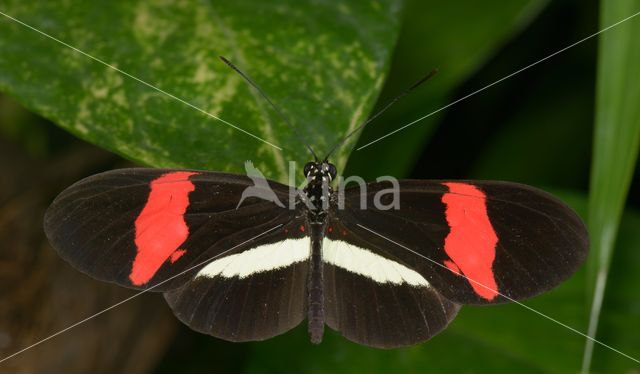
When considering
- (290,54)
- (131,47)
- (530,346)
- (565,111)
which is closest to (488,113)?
(565,111)

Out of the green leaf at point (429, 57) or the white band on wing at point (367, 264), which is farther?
the green leaf at point (429, 57)

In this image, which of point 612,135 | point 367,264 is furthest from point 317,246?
point 612,135

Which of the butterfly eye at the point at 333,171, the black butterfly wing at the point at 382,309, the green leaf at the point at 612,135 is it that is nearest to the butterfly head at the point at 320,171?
the butterfly eye at the point at 333,171

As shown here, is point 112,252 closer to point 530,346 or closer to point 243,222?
point 243,222

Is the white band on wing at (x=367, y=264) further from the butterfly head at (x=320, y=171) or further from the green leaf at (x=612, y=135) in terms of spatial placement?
the green leaf at (x=612, y=135)

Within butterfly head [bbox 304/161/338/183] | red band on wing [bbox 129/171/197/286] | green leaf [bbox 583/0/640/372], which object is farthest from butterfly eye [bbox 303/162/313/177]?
green leaf [bbox 583/0/640/372]

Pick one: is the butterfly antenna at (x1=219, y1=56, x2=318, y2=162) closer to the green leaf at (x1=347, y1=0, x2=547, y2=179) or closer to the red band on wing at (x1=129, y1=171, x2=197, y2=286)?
Answer: the red band on wing at (x1=129, y1=171, x2=197, y2=286)
